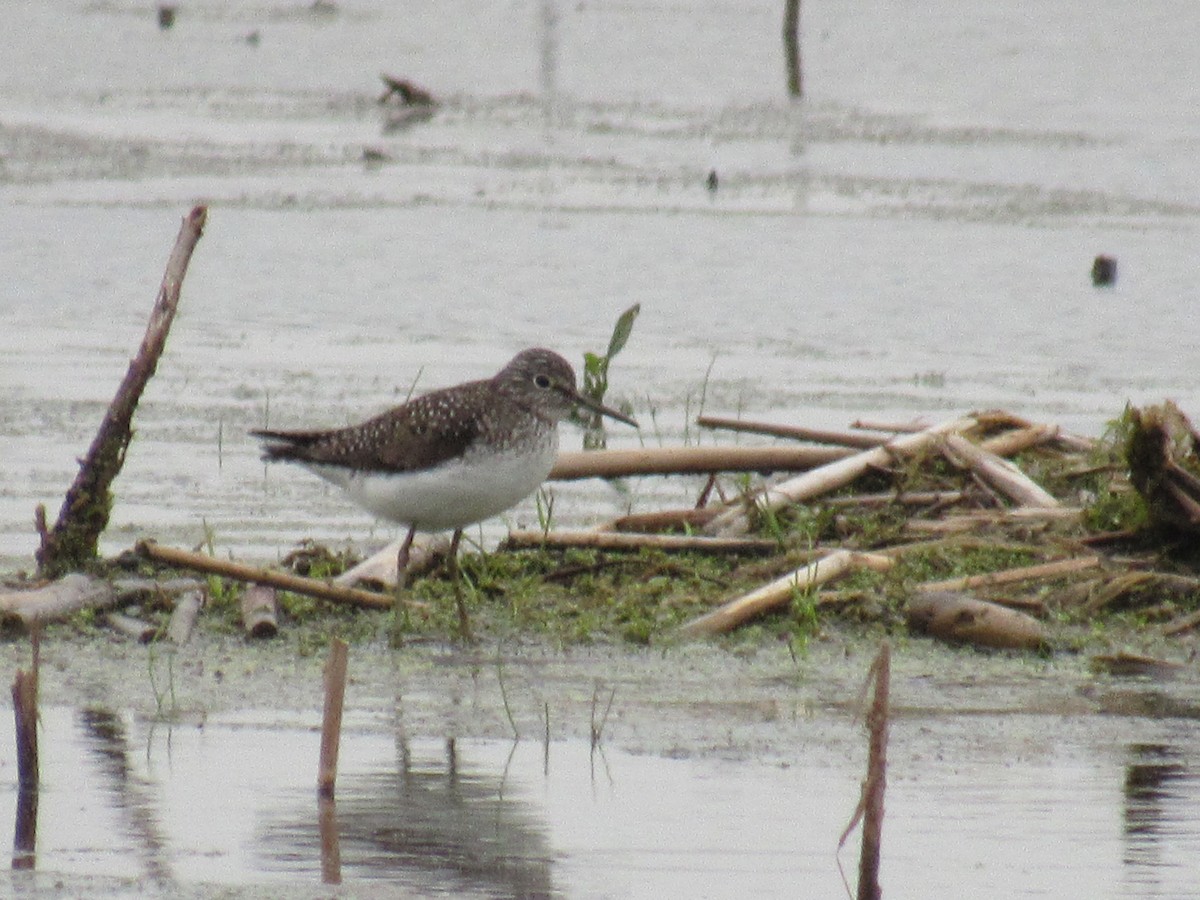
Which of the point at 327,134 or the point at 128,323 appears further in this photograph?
the point at 327,134

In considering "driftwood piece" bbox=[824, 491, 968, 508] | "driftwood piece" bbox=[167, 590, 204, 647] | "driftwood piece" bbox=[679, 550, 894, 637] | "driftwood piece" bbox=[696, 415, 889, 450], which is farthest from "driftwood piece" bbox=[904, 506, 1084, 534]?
"driftwood piece" bbox=[167, 590, 204, 647]

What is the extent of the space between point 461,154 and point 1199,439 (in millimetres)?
13701

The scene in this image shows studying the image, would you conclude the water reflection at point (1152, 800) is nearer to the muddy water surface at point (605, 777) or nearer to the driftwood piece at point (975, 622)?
the muddy water surface at point (605, 777)

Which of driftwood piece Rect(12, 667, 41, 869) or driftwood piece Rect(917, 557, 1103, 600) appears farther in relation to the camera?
driftwood piece Rect(917, 557, 1103, 600)

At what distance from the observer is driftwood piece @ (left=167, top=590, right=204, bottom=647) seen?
24.3 ft

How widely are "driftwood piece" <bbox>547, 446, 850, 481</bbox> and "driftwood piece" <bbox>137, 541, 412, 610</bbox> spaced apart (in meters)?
1.54

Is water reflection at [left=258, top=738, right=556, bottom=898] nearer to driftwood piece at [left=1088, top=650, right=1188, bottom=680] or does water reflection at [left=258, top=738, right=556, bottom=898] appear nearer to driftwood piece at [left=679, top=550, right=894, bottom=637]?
driftwood piece at [left=679, top=550, right=894, bottom=637]

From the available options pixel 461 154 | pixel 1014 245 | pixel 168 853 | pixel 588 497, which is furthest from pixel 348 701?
pixel 461 154

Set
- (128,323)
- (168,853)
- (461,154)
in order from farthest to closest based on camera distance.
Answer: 1. (461,154)
2. (128,323)
3. (168,853)

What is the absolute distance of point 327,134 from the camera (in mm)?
22672

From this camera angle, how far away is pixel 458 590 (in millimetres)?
7566

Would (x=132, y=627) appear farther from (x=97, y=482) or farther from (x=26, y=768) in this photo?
(x=26, y=768)

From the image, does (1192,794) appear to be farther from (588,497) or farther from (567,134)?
(567,134)

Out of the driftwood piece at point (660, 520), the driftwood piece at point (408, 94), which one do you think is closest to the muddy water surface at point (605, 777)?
the driftwood piece at point (660, 520)
